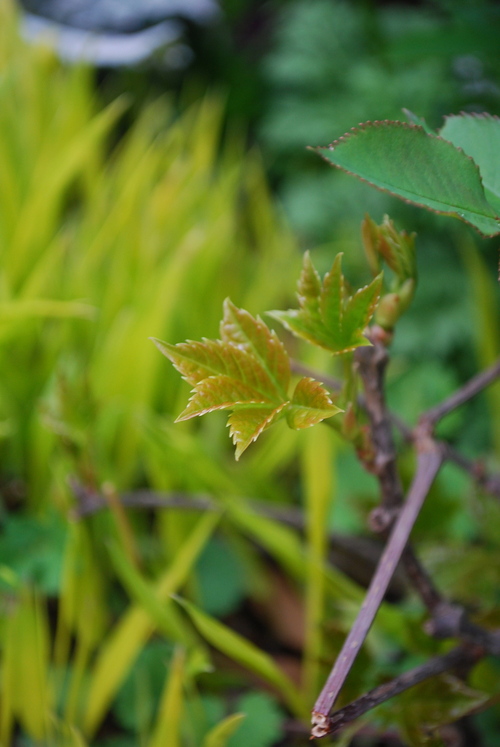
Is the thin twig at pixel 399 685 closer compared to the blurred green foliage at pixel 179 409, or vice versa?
the thin twig at pixel 399 685

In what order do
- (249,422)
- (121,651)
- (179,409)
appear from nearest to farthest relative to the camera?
(249,422) < (121,651) < (179,409)

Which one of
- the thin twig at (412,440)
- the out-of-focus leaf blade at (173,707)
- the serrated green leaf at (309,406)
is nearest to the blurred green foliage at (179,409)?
the out-of-focus leaf blade at (173,707)

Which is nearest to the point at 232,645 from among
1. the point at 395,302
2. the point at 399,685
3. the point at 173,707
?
the point at 173,707

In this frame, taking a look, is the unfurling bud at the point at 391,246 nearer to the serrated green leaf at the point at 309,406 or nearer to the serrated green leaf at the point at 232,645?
the serrated green leaf at the point at 309,406

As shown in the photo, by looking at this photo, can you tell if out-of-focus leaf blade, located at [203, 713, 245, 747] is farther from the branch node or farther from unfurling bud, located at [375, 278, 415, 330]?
unfurling bud, located at [375, 278, 415, 330]

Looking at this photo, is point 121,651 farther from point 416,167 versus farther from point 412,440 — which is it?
point 416,167

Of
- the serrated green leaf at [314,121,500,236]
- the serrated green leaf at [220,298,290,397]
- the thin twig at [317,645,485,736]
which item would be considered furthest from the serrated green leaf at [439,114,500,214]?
the thin twig at [317,645,485,736]
